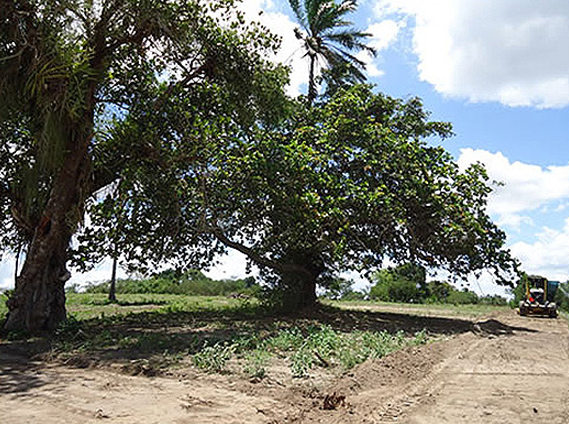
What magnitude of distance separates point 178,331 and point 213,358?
3723 mm

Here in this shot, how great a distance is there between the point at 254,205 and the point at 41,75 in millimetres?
6473

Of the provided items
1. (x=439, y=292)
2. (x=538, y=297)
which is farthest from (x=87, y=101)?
(x=439, y=292)

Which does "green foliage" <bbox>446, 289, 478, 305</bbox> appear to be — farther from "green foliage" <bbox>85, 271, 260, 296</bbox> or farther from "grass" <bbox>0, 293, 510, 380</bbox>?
"grass" <bbox>0, 293, 510, 380</bbox>

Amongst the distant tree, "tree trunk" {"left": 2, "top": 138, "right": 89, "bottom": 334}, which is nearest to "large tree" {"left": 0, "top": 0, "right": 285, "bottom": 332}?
"tree trunk" {"left": 2, "top": 138, "right": 89, "bottom": 334}

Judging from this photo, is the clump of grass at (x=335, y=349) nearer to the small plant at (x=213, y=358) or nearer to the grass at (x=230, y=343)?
the grass at (x=230, y=343)

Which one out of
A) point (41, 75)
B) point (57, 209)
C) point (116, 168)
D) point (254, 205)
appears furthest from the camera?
point (254, 205)

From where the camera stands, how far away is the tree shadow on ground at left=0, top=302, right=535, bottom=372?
820 cm

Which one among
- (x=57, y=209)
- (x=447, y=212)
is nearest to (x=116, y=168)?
(x=57, y=209)

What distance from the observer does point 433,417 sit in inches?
194

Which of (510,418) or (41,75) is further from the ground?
(41,75)

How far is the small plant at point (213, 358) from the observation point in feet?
22.6

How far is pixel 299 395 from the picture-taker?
5652 mm

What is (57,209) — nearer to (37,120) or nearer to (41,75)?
(37,120)

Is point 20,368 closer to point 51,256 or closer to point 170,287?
point 51,256
